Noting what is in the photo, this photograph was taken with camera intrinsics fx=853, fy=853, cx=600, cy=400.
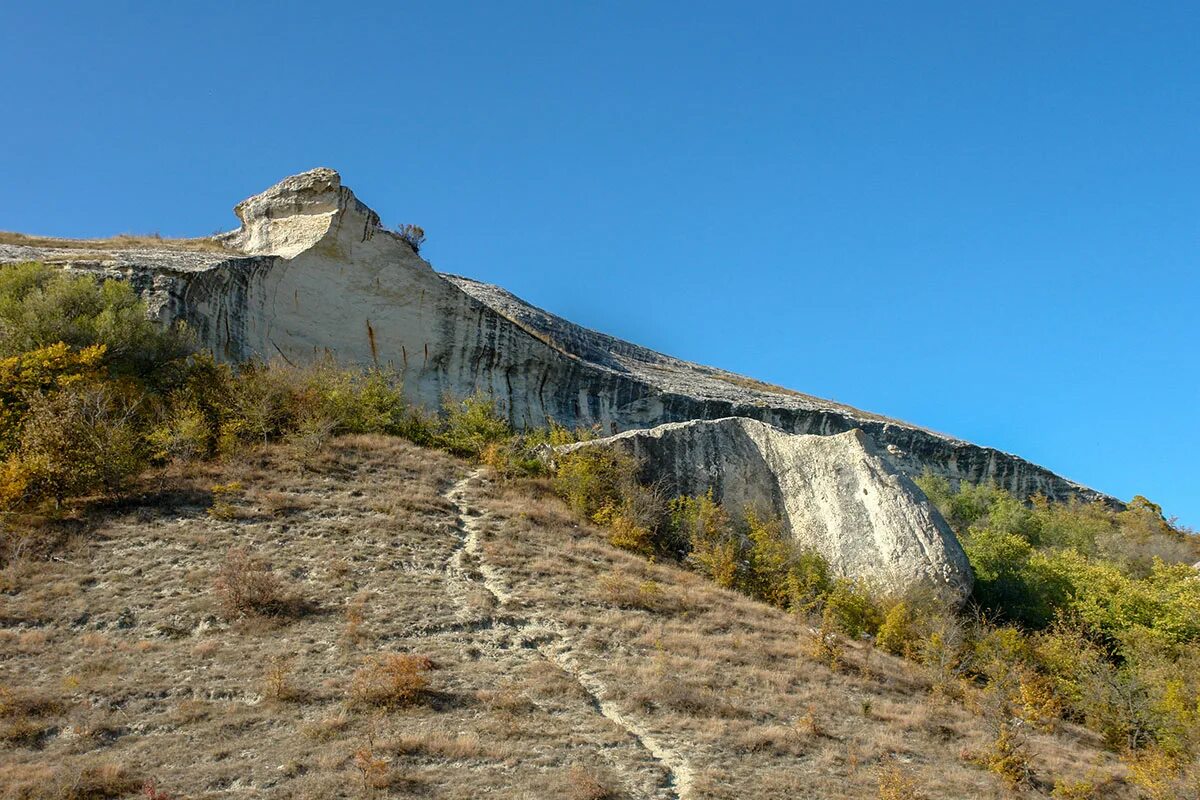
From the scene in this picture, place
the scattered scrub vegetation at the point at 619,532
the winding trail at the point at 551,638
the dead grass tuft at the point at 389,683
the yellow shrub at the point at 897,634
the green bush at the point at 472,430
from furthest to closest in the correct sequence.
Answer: the green bush at the point at 472,430 < the yellow shrub at the point at 897,634 < the scattered scrub vegetation at the point at 619,532 < the dead grass tuft at the point at 389,683 < the winding trail at the point at 551,638

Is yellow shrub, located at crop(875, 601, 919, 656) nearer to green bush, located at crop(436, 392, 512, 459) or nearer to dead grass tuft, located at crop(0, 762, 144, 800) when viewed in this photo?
green bush, located at crop(436, 392, 512, 459)

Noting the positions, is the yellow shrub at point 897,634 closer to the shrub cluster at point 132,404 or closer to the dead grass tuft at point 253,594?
the shrub cluster at point 132,404

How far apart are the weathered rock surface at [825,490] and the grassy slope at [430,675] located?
3.75m

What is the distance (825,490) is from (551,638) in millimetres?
10999

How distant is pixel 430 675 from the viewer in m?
12.3

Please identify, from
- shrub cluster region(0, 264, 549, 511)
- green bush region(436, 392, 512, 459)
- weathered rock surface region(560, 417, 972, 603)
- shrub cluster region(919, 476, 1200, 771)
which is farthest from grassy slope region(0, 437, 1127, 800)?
green bush region(436, 392, 512, 459)

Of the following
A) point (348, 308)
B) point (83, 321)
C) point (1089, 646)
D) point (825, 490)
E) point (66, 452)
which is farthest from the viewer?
→ point (348, 308)

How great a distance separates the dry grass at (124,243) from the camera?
96.7 ft

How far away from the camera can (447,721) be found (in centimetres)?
1102

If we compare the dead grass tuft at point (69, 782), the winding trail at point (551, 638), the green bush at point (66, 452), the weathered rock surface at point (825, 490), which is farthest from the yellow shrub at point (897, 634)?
the green bush at point (66, 452)

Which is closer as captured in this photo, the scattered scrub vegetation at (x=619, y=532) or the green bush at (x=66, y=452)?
the scattered scrub vegetation at (x=619, y=532)

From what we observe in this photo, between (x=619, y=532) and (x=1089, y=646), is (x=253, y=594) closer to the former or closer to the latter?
(x=619, y=532)

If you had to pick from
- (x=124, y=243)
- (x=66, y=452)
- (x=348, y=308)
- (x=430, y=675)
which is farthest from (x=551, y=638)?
(x=124, y=243)

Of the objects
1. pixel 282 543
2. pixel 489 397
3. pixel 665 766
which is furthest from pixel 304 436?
pixel 665 766
